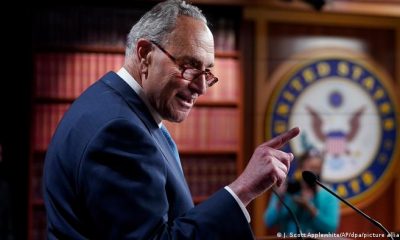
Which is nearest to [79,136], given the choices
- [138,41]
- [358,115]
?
[138,41]

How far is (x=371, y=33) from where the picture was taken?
425 cm

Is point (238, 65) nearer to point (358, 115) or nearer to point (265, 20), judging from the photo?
point (265, 20)

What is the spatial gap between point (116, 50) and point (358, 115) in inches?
77.1

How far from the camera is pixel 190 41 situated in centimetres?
115

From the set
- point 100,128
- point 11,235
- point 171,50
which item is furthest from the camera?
point 11,235

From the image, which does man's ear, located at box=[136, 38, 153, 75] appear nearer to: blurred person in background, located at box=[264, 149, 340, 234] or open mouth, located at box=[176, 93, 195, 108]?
open mouth, located at box=[176, 93, 195, 108]

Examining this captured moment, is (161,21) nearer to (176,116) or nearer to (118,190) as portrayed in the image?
(176,116)

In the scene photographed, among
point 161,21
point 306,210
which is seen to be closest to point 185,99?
point 161,21

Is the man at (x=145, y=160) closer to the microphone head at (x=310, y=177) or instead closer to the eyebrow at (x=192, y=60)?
the eyebrow at (x=192, y=60)

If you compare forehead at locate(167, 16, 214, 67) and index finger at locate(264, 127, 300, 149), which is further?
forehead at locate(167, 16, 214, 67)

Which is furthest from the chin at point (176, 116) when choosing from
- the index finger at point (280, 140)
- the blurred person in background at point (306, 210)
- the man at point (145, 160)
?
the blurred person in background at point (306, 210)

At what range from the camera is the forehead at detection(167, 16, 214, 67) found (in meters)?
1.14

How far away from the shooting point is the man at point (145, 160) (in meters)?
0.97

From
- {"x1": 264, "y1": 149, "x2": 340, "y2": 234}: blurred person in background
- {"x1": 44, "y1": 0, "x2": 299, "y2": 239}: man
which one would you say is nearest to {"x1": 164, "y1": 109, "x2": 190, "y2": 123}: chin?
{"x1": 44, "y1": 0, "x2": 299, "y2": 239}: man
